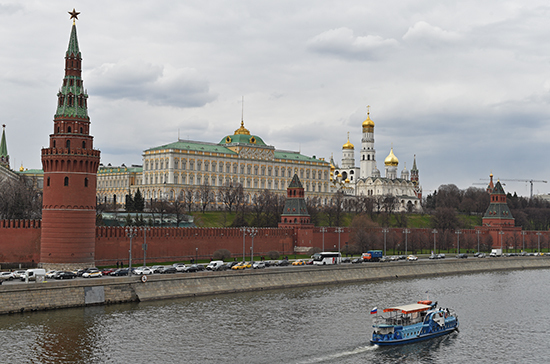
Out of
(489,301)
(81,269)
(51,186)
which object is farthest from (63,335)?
(489,301)

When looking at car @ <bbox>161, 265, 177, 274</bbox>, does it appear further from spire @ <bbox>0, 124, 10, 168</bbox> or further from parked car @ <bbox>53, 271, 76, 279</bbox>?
spire @ <bbox>0, 124, 10, 168</bbox>

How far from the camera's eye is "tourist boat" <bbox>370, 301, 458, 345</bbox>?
39750mm

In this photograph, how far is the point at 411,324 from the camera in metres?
42.2

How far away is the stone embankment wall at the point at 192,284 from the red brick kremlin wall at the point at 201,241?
12.7 m

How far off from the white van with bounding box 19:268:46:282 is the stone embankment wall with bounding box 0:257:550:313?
151cm

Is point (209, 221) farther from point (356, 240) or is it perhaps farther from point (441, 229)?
point (441, 229)

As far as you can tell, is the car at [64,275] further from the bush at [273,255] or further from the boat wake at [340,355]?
the bush at [273,255]

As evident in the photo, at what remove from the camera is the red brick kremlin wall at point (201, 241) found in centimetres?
6088

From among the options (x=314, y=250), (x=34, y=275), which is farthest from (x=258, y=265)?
(x=314, y=250)

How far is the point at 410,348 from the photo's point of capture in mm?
→ 40156

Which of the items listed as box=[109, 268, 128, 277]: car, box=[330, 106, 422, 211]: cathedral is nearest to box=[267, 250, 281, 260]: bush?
box=[109, 268, 128, 277]: car

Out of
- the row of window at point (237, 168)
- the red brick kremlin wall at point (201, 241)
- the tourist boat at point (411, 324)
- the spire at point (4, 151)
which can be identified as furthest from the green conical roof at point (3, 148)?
the tourist boat at point (411, 324)

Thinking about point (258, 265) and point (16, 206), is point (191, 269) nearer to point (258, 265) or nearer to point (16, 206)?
point (258, 265)

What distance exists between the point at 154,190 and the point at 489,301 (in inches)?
3104
